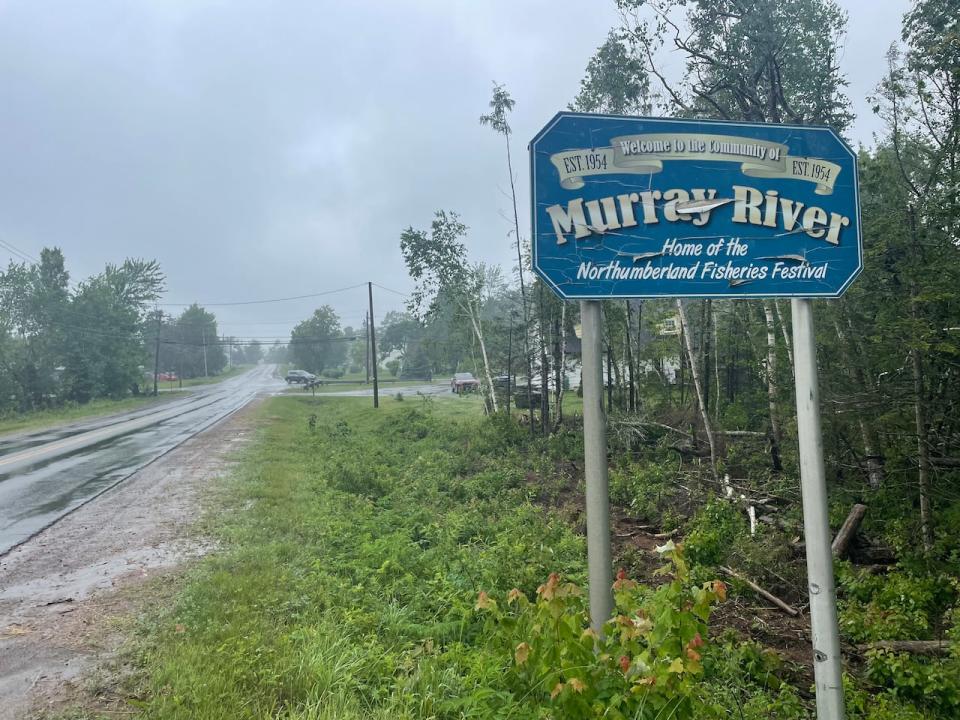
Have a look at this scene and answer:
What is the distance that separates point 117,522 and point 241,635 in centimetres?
456

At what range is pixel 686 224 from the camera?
96.9 inches

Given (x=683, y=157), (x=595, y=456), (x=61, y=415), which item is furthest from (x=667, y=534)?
(x=61, y=415)

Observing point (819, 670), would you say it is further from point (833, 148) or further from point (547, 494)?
point (547, 494)

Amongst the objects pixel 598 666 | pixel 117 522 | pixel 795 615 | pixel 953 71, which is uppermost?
pixel 953 71

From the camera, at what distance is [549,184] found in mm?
2434

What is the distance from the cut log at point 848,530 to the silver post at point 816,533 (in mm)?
4281

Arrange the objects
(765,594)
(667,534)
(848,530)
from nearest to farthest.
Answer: (765,594)
(848,530)
(667,534)

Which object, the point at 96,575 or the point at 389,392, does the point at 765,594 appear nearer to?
the point at 96,575

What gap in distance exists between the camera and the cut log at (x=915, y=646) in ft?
13.7

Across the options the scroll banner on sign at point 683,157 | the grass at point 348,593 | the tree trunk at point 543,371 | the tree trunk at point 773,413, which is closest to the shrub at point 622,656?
the grass at point 348,593

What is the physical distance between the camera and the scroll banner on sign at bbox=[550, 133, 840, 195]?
2.45m

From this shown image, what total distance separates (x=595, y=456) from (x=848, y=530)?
4.98m

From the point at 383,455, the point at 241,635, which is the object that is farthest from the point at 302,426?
the point at 241,635

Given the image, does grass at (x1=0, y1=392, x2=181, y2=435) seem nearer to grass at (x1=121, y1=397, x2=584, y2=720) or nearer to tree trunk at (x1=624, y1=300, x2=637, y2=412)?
grass at (x1=121, y1=397, x2=584, y2=720)
